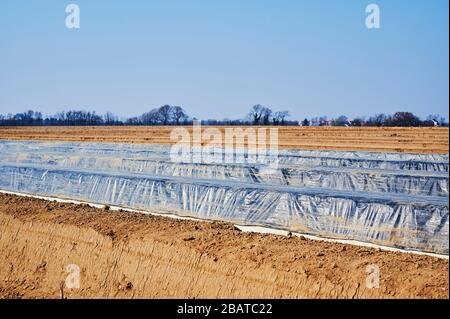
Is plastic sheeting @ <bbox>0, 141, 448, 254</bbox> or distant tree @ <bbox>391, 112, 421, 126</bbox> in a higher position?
distant tree @ <bbox>391, 112, 421, 126</bbox>

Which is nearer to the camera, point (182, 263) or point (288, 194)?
point (182, 263)

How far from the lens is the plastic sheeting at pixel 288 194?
25.2 ft

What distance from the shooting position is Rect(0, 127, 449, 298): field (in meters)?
5.69

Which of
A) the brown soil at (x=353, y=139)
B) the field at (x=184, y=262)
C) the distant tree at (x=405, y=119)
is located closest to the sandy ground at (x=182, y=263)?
the field at (x=184, y=262)

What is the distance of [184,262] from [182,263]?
35 mm

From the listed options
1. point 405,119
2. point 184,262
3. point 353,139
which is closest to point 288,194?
point 184,262

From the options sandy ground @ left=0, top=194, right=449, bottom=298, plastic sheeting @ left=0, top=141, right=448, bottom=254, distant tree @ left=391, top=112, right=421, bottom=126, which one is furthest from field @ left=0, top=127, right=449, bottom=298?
distant tree @ left=391, top=112, right=421, bottom=126

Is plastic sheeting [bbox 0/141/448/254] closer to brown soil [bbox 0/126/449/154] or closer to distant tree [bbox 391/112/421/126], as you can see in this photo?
brown soil [bbox 0/126/449/154]

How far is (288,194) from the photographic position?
9.19 metres

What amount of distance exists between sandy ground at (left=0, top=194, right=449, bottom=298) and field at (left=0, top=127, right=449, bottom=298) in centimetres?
1

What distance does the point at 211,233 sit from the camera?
7.63 metres

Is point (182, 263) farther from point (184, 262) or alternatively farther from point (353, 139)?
point (353, 139)
